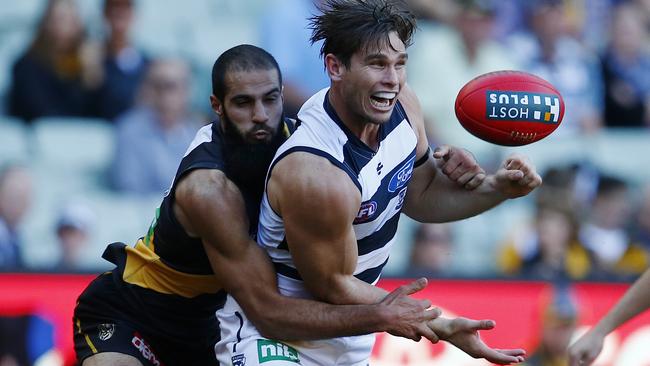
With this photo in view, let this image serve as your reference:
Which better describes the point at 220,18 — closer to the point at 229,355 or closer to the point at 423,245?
the point at 423,245

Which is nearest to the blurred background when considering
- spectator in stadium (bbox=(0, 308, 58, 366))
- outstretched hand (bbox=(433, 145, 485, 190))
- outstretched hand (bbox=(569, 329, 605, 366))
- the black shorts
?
spectator in stadium (bbox=(0, 308, 58, 366))

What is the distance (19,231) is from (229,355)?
526cm

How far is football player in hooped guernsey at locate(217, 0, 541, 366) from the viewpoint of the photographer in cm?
565

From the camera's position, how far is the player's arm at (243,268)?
5883mm

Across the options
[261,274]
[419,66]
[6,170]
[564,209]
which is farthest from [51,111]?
[261,274]

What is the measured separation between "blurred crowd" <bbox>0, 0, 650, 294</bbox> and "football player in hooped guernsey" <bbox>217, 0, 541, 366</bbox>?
4.56m

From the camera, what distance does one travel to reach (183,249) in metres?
6.35

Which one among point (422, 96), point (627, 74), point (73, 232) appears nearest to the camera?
point (73, 232)

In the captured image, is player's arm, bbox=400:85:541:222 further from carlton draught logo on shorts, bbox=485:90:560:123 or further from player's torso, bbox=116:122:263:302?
player's torso, bbox=116:122:263:302

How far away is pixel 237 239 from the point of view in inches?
233

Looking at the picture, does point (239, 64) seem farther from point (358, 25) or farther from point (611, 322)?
point (611, 322)

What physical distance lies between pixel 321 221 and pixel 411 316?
0.59 metres

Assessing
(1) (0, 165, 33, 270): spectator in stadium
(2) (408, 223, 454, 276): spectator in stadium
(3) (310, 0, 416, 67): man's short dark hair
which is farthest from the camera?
(2) (408, 223, 454, 276): spectator in stadium

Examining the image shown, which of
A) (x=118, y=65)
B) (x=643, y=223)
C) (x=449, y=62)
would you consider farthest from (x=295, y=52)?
(x=643, y=223)
